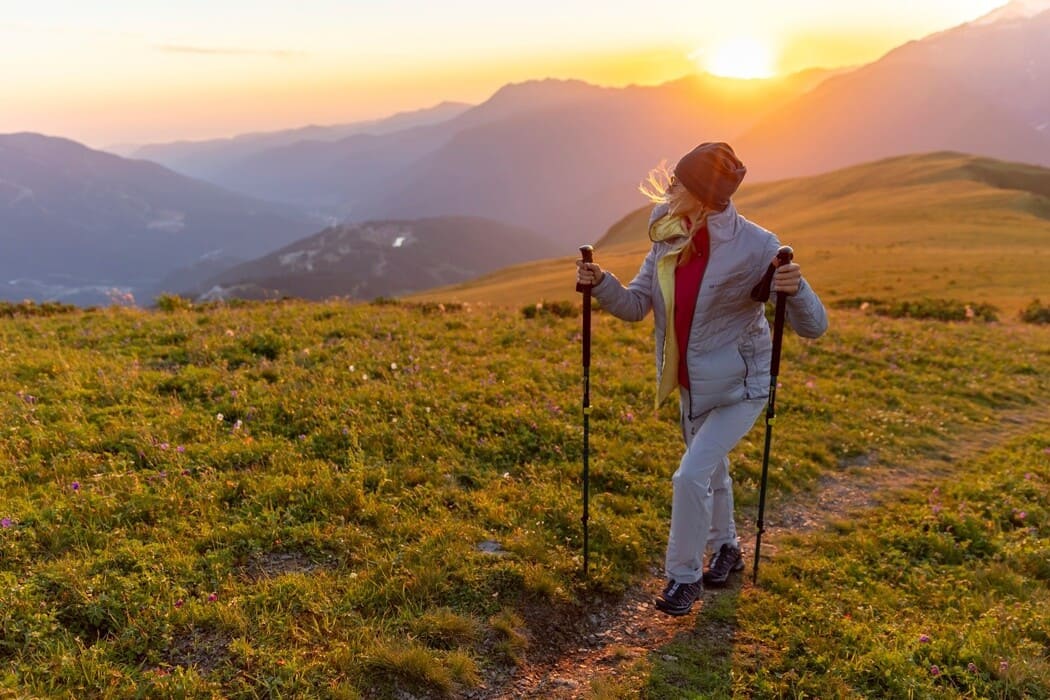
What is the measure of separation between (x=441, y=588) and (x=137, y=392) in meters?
6.04

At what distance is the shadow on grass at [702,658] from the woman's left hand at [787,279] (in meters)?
3.36

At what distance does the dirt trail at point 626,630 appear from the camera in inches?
203

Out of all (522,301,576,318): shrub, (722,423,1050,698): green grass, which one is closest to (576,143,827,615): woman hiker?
(722,423,1050,698): green grass

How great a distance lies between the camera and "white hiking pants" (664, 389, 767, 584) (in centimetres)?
555

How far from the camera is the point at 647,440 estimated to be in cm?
963

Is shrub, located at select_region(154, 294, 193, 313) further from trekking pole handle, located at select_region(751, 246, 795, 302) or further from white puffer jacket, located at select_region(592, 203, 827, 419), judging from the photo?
trekking pole handle, located at select_region(751, 246, 795, 302)

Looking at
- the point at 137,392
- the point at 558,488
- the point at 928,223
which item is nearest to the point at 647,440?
the point at 558,488

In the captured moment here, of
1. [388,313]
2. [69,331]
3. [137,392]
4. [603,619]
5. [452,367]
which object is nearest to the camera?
[603,619]

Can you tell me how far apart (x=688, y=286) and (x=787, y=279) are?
88 cm

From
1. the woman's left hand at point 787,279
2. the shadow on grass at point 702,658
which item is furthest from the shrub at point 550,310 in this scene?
the woman's left hand at point 787,279

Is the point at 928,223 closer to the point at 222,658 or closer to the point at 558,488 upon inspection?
the point at 558,488

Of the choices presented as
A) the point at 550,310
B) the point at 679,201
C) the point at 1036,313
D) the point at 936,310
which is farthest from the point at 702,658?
the point at 1036,313

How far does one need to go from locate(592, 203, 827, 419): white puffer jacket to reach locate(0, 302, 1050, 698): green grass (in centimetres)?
238

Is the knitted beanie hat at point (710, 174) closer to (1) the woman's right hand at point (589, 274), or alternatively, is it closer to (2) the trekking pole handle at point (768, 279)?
(2) the trekking pole handle at point (768, 279)
